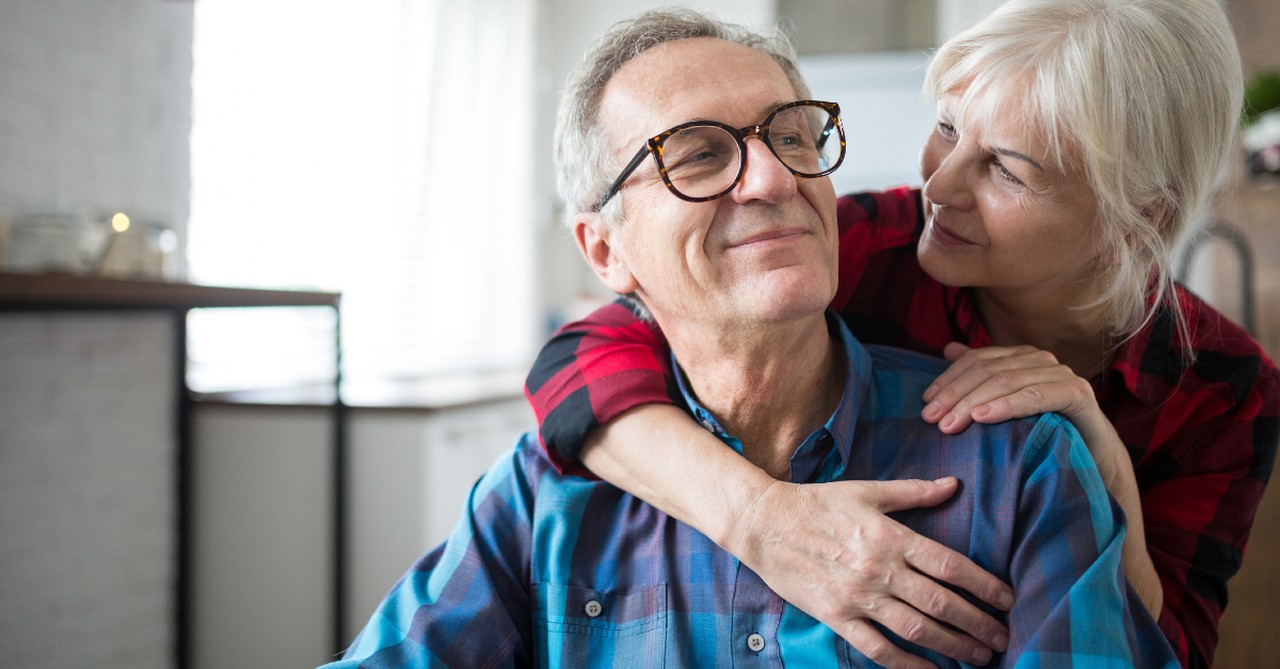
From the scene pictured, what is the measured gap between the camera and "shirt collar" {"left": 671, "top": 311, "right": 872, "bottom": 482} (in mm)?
1166

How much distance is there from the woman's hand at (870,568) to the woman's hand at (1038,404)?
0.34 ft

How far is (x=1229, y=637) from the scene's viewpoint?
2.45 meters

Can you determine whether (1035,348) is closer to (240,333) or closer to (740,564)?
(740,564)

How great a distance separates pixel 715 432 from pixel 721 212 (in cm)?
29

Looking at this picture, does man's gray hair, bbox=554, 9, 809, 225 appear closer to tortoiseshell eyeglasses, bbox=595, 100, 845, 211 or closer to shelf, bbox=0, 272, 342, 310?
tortoiseshell eyeglasses, bbox=595, 100, 845, 211

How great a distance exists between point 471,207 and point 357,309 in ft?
2.90

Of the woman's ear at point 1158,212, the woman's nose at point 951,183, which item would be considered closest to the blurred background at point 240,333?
the woman's ear at point 1158,212

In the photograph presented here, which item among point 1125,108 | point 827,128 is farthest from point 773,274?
point 1125,108

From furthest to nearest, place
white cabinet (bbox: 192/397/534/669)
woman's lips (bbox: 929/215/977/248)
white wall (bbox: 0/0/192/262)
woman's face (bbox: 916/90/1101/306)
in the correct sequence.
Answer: white cabinet (bbox: 192/397/534/669) < white wall (bbox: 0/0/192/262) < woman's lips (bbox: 929/215/977/248) < woman's face (bbox: 916/90/1101/306)

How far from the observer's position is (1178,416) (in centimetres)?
131

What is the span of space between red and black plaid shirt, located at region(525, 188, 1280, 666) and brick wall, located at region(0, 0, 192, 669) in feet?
4.55

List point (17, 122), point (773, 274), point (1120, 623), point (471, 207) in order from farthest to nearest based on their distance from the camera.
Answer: point (471, 207) < point (17, 122) < point (773, 274) < point (1120, 623)

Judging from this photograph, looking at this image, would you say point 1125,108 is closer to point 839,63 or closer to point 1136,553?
point 1136,553

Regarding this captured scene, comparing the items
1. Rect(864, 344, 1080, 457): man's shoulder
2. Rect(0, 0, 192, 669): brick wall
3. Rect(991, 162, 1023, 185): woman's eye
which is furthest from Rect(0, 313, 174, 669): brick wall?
Rect(991, 162, 1023, 185): woman's eye
